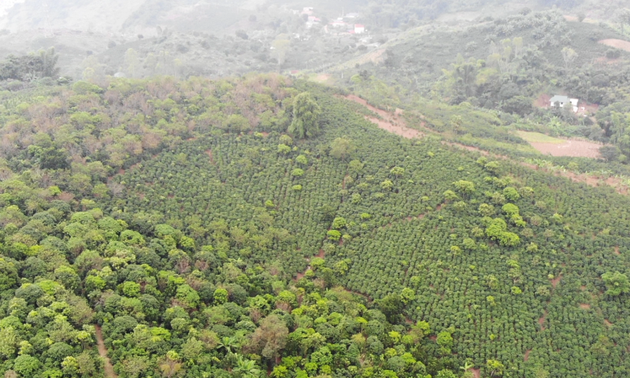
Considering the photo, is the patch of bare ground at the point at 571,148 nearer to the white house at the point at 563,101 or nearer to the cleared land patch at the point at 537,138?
the cleared land patch at the point at 537,138

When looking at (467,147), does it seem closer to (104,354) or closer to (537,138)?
(537,138)

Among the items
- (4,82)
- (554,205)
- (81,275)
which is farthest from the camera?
(4,82)

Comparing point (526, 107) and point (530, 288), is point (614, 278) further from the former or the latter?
point (526, 107)

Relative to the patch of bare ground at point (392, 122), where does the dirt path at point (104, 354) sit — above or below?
below

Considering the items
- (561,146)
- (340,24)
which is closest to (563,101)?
(561,146)

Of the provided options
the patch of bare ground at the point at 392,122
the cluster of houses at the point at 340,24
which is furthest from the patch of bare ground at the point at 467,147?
the cluster of houses at the point at 340,24

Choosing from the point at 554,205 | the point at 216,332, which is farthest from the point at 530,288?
the point at 216,332
